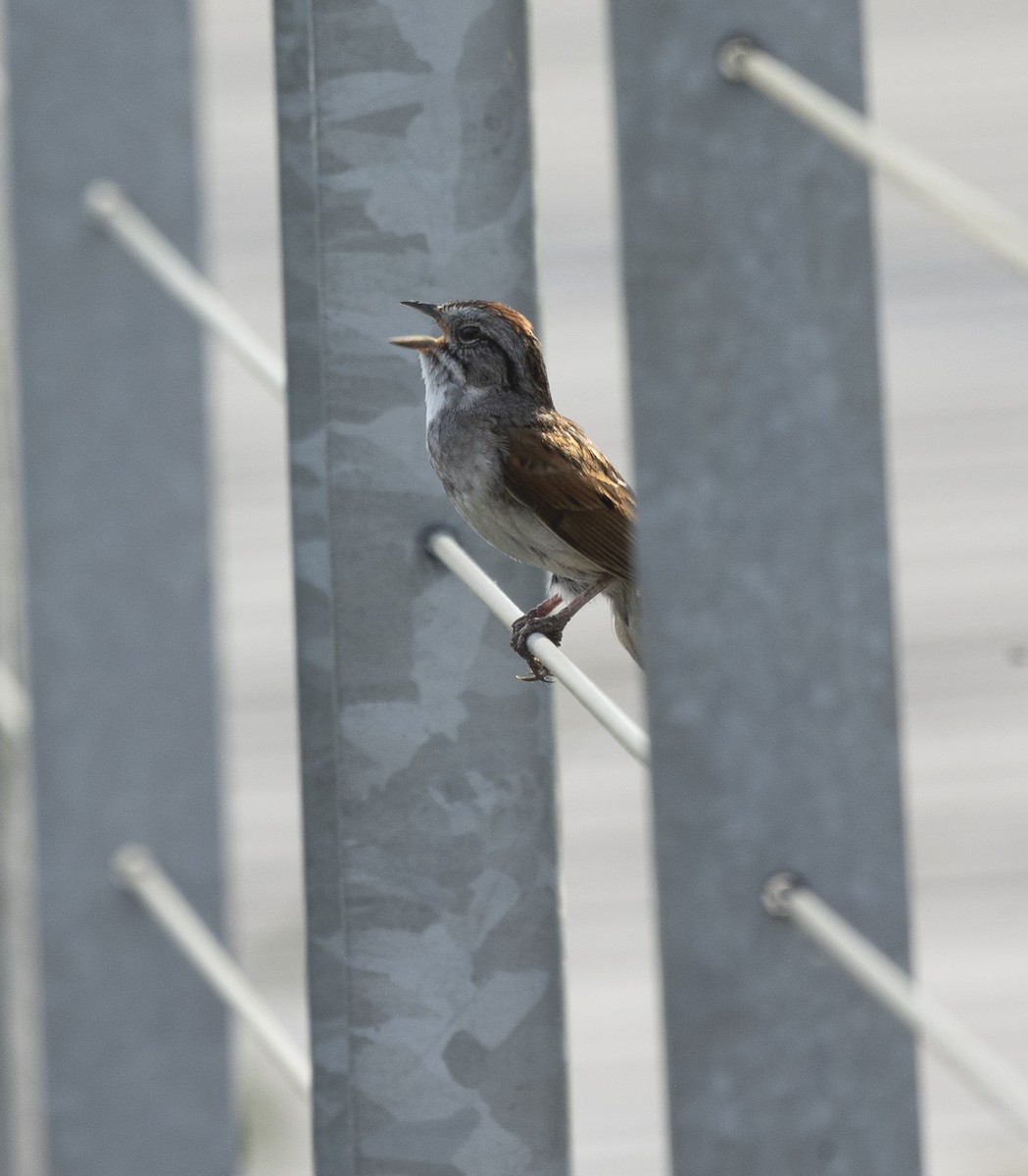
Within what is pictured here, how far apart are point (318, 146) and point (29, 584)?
115 cm

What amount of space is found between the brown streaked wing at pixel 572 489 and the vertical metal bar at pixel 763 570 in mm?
1095

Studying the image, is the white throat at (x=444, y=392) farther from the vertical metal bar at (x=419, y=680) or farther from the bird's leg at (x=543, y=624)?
the vertical metal bar at (x=419, y=680)

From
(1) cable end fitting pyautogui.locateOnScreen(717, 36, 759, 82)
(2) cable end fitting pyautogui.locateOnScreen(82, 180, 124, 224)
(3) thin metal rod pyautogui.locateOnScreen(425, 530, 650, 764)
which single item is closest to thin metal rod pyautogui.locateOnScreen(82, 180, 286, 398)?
(2) cable end fitting pyautogui.locateOnScreen(82, 180, 124, 224)

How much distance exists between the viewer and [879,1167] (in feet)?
3.58

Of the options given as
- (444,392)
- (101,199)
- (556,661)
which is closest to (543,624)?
(444,392)

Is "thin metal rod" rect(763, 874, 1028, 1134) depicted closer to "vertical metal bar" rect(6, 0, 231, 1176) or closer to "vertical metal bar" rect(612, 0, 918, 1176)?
"vertical metal bar" rect(612, 0, 918, 1176)

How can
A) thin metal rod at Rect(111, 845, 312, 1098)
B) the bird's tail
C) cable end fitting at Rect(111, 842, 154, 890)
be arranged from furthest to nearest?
cable end fitting at Rect(111, 842, 154, 890) → the bird's tail → thin metal rod at Rect(111, 845, 312, 1098)

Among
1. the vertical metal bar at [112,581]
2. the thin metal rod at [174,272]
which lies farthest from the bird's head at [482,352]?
the vertical metal bar at [112,581]

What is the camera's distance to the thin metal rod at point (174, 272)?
6.05ft

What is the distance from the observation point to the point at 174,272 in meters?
2.16

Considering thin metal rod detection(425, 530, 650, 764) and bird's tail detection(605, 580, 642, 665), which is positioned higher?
bird's tail detection(605, 580, 642, 665)

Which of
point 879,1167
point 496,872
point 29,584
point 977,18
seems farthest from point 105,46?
point 977,18

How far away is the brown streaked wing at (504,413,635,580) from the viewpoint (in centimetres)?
223

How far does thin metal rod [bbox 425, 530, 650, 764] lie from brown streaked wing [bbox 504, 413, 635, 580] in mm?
641
